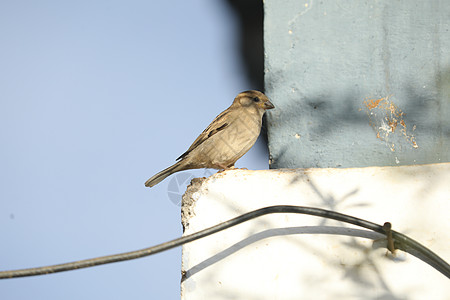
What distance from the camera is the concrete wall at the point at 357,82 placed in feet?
7.72

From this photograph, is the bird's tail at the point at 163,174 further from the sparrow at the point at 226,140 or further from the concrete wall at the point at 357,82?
the concrete wall at the point at 357,82

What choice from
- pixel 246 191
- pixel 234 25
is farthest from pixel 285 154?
pixel 234 25

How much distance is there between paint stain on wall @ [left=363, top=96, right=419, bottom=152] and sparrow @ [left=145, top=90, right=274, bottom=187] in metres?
1.24

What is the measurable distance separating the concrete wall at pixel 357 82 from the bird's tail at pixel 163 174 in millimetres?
1355

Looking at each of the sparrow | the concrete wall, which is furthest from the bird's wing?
the concrete wall

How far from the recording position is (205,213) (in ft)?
7.45

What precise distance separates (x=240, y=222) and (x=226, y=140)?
176 cm

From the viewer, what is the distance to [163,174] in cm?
373

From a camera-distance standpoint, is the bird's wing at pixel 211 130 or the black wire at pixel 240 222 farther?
the bird's wing at pixel 211 130

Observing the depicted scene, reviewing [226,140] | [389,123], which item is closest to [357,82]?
[389,123]

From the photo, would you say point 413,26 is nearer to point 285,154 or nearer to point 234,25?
point 285,154

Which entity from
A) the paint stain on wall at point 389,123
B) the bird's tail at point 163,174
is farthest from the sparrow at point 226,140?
the paint stain on wall at point 389,123

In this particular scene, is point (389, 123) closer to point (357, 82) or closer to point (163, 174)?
point (357, 82)

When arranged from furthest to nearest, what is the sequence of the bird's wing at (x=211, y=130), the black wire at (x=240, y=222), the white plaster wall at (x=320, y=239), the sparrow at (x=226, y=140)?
the bird's wing at (x=211, y=130) → the sparrow at (x=226, y=140) → the white plaster wall at (x=320, y=239) → the black wire at (x=240, y=222)
